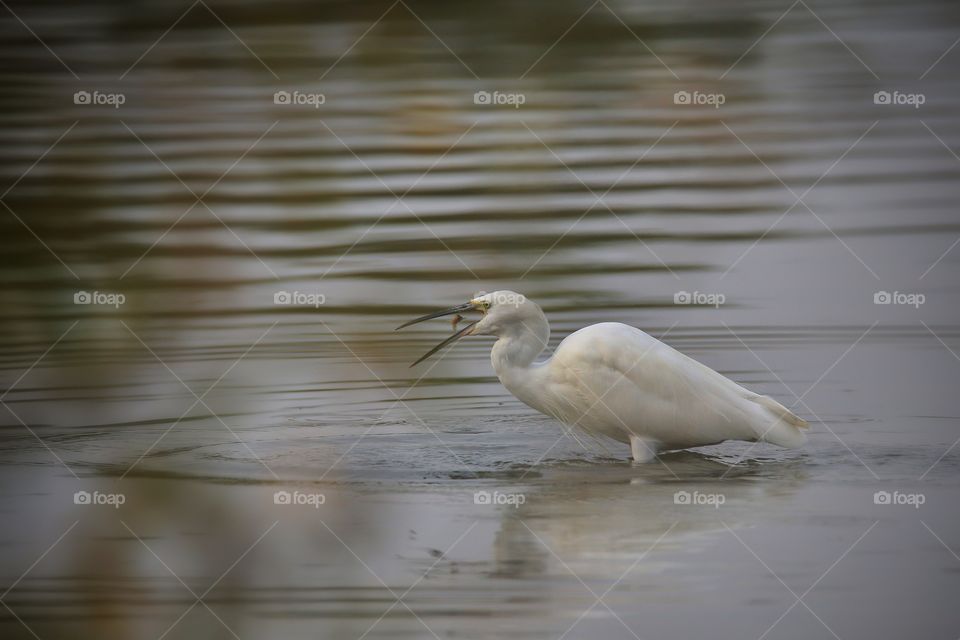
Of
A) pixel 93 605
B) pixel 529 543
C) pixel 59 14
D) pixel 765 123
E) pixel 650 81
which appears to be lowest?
pixel 93 605

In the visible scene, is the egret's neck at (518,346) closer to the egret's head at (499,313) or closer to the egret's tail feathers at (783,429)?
the egret's head at (499,313)

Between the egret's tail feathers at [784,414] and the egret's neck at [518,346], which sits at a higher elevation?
the egret's neck at [518,346]

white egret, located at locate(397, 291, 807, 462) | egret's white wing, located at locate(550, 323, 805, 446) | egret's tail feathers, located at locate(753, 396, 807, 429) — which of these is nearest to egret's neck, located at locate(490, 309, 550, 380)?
white egret, located at locate(397, 291, 807, 462)

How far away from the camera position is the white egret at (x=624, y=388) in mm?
5566

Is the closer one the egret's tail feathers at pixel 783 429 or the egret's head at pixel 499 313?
the egret's tail feathers at pixel 783 429

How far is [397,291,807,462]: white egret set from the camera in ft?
18.3

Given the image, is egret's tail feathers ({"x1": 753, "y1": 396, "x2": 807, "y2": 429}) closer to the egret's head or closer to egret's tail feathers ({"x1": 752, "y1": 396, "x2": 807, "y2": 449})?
egret's tail feathers ({"x1": 752, "y1": 396, "x2": 807, "y2": 449})

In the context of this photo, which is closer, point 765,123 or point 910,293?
point 910,293

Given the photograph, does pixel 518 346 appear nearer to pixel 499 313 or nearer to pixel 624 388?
pixel 499 313

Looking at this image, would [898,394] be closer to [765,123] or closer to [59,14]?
[765,123]

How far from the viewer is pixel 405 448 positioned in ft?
18.7

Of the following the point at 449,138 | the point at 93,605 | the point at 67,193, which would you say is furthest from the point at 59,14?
the point at 93,605

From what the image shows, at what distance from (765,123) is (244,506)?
6251 mm

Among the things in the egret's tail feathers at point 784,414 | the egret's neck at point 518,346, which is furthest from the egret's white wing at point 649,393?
the egret's neck at point 518,346
